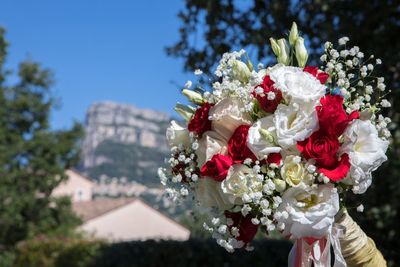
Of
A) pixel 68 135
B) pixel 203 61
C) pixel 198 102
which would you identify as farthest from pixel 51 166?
pixel 198 102

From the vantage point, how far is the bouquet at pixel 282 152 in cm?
191

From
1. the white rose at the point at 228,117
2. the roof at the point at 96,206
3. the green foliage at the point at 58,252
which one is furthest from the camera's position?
the roof at the point at 96,206

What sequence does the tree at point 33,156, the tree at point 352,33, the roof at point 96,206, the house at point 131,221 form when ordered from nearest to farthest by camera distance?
1. the tree at point 352,33
2. the tree at point 33,156
3. the house at point 131,221
4. the roof at point 96,206

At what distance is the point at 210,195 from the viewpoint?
6.87 feet

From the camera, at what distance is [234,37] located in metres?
7.39

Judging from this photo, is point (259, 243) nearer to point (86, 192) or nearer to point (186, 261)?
point (186, 261)

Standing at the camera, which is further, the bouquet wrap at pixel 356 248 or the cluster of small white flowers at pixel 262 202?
the bouquet wrap at pixel 356 248

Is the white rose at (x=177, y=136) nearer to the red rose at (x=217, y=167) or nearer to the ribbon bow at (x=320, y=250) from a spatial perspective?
the red rose at (x=217, y=167)

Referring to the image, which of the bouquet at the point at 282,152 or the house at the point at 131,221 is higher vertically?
the house at the point at 131,221

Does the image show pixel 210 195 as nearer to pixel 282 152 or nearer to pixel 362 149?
pixel 282 152

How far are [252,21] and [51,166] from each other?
2169 cm

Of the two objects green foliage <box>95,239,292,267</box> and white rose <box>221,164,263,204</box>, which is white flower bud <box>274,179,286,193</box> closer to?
white rose <box>221,164,263,204</box>

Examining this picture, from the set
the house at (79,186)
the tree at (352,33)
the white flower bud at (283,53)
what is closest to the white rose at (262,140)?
the white flower bud at (283,53)

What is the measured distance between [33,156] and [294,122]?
27.2 metres
